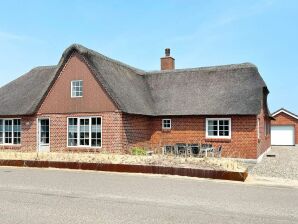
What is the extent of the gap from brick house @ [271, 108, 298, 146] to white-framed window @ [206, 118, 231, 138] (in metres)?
21.6

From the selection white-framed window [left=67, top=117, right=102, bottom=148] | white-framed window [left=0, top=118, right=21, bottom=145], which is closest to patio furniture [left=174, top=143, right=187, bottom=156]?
white-framed window [left=67, top=117, right=102, bottom=148]

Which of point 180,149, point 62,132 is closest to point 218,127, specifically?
point 180,149

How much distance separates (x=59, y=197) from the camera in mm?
9281

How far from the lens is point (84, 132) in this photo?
21391mm

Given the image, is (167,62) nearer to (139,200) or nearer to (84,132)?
(84,132)

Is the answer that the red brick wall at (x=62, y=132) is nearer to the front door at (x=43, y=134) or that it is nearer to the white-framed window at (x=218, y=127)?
the front door at (x=43, y=134)

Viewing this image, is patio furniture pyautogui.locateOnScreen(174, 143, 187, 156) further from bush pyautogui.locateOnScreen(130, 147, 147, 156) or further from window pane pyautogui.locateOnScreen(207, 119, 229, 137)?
window pane pyautogui.locateOnScreen(207, 119, 229, 137)

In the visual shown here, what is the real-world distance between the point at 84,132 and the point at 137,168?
802cm

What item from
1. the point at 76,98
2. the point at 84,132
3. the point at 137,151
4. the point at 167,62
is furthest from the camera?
the point at 167,62

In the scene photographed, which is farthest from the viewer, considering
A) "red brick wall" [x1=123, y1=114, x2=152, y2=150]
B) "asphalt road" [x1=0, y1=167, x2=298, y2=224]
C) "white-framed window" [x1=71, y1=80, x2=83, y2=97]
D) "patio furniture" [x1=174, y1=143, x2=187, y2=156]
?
"white-framed window" [x1=71, y1=80, x2=83, y2=97]

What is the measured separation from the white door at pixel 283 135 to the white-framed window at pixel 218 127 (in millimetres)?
21568

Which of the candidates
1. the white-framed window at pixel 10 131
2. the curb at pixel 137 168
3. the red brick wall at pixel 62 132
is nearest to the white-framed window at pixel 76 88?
the red brick wall at pixel 62 132

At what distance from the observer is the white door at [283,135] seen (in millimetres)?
40781

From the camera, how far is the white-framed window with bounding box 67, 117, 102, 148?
21.1 m
